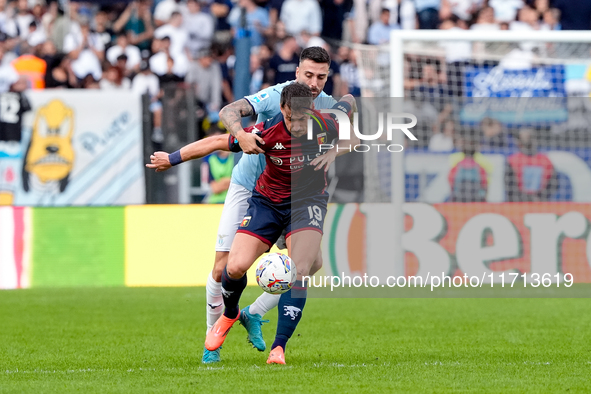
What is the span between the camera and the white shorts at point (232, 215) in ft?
23.7

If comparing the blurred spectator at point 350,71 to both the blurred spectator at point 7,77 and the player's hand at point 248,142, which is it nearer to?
the blurred spectator at point 7,77

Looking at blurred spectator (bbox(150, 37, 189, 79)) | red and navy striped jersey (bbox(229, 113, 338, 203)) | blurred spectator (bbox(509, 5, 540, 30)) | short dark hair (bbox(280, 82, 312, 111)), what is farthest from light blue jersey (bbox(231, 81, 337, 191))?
blurred spectator (bbox(509, 5, 540, 30))

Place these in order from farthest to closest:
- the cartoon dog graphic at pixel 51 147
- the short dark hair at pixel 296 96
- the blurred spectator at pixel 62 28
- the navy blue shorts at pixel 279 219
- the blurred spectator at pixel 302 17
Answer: the blurred spectator at pixel 62 28 < the blurred spectator at pixel 302 17 < the cartoon dog graphic at pixel 51 147 < the navy blue shorts at pixel 279 219 < the short dark hair at pixel 296 96

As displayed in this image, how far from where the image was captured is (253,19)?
17.5 metres

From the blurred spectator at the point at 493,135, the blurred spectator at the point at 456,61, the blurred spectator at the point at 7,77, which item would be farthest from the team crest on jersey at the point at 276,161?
the blurred spectator at the point at 7,77

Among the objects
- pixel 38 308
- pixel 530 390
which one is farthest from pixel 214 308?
pixel 38 308

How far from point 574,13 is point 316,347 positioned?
11452 millimetres

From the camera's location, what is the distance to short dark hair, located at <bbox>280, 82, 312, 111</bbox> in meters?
6.40

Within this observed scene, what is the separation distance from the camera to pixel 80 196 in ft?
45.9

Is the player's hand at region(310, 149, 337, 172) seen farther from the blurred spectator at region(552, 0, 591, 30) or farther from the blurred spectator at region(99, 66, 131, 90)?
the blurred spectator at region(552, 0, 591, 30)

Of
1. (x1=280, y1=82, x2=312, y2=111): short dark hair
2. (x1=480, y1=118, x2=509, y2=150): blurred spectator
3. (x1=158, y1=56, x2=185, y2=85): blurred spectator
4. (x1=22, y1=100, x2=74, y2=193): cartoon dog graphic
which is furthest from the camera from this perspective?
(x1=158, y1=56, x2=185, y2=85): blurred spectator

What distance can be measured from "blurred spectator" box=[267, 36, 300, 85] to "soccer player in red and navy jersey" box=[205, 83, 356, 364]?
893cm

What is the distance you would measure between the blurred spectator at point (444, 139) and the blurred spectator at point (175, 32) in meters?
5.53

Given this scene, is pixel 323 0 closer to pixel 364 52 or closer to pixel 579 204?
pixel 364 52
